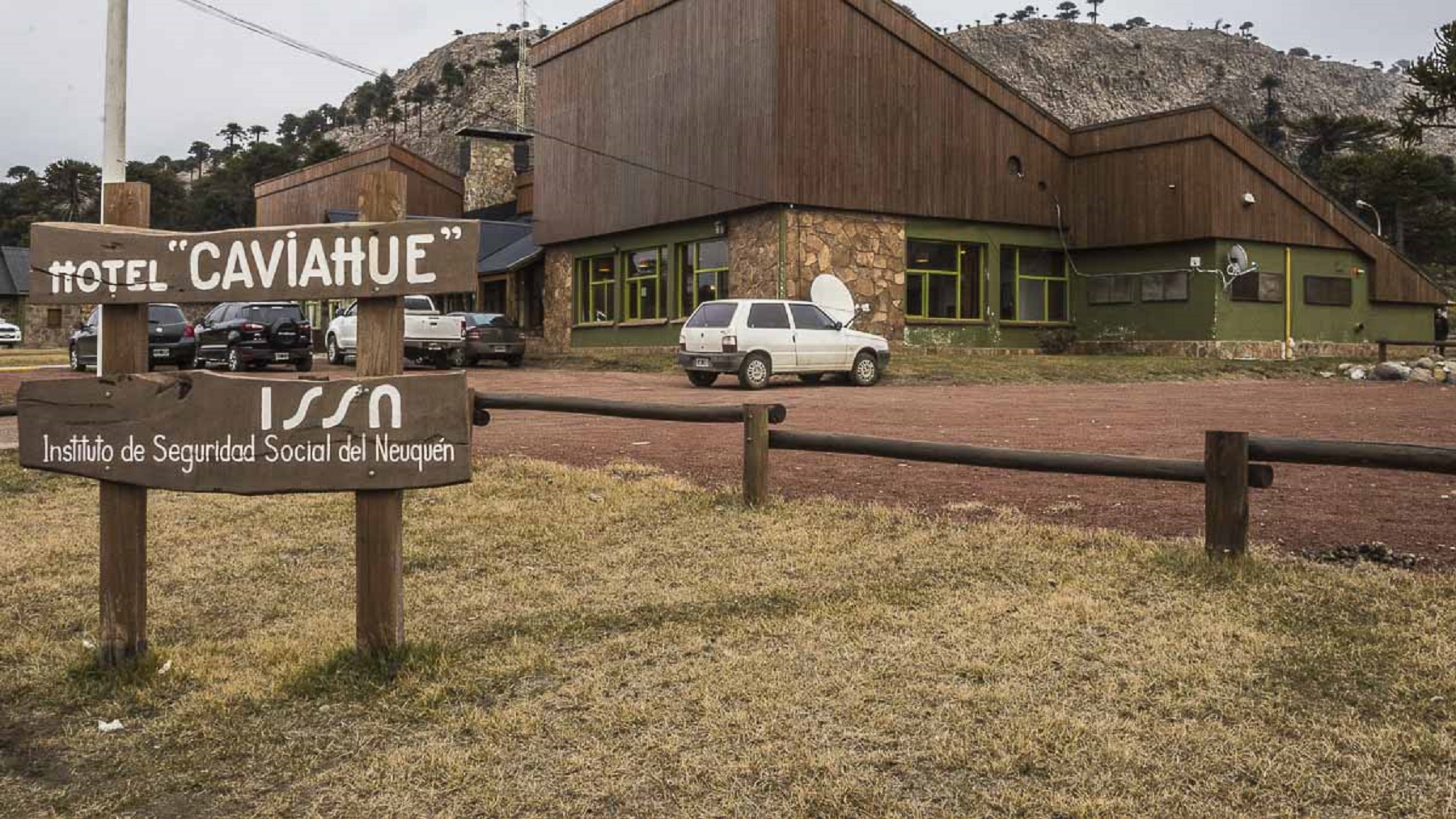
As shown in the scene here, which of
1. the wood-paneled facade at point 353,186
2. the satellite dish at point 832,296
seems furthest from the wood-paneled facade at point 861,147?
the wood-paneled facade at point 353,186

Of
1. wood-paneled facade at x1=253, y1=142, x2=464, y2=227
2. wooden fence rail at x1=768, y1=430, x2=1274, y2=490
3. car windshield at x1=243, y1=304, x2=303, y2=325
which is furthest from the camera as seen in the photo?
wood-paneled facade at x1=253, y1=142, x2=464, y2=227

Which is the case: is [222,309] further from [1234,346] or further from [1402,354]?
[1402,354]

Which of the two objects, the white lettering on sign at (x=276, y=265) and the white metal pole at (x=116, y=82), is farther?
the white metal pole at (x=116, y=82)

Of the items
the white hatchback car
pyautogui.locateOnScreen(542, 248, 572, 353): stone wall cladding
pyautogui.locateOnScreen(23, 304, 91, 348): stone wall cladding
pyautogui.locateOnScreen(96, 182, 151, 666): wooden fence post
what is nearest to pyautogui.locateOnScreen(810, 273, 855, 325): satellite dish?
the white hatchback car

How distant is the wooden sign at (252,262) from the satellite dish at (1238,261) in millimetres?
30190

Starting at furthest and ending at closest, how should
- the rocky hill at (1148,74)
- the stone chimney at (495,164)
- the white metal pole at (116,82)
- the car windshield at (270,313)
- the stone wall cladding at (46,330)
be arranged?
the rocky hill at (1148,74) < the stone wall cladding at (46,330) < the stone chimney at (495,164) < the car windshield at (270,313) < the white metal pole at (116,82)

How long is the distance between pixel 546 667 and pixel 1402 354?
123 ft

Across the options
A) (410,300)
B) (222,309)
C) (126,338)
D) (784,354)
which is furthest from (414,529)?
(410,300)

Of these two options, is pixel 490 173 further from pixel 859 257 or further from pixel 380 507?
pixel 380 507

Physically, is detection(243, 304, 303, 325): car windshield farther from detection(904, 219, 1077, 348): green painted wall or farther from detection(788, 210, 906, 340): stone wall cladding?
detection(904, 219, 1077, 348): green painted wall

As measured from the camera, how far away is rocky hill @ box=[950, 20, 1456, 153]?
170m

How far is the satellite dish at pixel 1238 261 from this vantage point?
1211 inches

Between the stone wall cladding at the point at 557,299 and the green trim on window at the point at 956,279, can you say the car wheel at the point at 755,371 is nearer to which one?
the green trim on window at the point at 956,279

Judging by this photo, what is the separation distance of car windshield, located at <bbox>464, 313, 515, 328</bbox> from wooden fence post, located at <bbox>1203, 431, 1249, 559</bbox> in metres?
23.3
